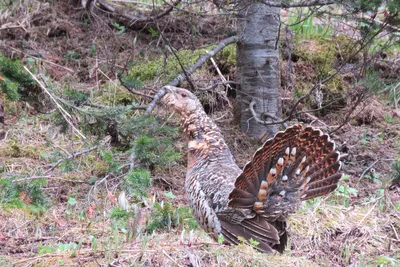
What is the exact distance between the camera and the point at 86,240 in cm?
447

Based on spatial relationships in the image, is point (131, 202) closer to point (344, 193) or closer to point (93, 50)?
point (344, 193)

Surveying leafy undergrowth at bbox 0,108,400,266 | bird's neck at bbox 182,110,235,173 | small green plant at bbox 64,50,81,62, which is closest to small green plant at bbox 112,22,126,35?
small green plant at bbox 64,50,81,62

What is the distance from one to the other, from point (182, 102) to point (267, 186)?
4.70 ft

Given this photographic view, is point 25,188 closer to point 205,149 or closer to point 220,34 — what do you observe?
point 205,149

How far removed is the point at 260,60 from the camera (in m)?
7.14

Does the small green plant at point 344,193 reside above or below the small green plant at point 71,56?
below

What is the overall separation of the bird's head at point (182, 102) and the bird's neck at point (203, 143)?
5cm

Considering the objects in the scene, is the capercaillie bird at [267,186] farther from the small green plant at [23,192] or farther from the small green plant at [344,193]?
the small green plant at [344,193]

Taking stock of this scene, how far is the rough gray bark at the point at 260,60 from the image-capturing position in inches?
279

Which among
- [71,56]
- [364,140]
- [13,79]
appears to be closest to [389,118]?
[364,140]

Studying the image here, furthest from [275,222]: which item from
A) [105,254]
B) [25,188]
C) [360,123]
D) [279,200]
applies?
[360,123]

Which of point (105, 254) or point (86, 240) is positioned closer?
point (105, 254)

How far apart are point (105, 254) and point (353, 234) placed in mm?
2723

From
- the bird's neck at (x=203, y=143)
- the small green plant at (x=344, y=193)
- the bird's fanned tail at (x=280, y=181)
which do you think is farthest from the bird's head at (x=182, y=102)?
the small green plant at (x=344, y=193)
